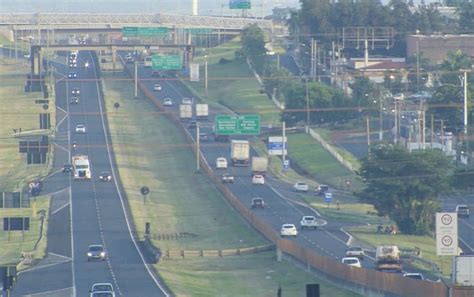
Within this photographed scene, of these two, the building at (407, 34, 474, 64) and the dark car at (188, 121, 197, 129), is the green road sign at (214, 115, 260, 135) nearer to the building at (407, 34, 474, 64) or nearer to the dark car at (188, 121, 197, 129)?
the dark car at (188, 121, 197, 129)

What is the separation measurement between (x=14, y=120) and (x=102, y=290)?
66.1 meters

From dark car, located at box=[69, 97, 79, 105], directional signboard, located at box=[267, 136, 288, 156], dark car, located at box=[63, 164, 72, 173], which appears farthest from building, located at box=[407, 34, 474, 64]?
dark car, located at box=[63, 164, 72, 173]

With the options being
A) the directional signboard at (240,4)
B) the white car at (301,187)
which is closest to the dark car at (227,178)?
the white car at (301,187)

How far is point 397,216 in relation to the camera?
64375 mm

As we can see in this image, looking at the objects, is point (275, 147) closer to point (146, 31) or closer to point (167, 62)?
point (167, 62)

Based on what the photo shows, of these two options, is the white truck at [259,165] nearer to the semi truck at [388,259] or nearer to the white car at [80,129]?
the white car at [80,129]

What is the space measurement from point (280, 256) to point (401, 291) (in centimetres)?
1346

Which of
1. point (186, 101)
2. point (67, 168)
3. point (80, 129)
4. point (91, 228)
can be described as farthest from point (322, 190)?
point (186, 101)

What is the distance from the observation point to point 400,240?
6078cm

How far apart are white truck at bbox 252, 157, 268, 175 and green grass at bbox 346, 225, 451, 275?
18.4 m

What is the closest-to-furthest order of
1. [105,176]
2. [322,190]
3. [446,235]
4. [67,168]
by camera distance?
[446,235]
[322,190]
[105,176]
[67,168]

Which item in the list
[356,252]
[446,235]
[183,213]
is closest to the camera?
[446,235]

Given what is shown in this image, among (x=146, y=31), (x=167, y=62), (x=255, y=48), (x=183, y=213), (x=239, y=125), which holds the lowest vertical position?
(x=183, y=213)

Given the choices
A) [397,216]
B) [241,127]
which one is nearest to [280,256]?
[397,216]
